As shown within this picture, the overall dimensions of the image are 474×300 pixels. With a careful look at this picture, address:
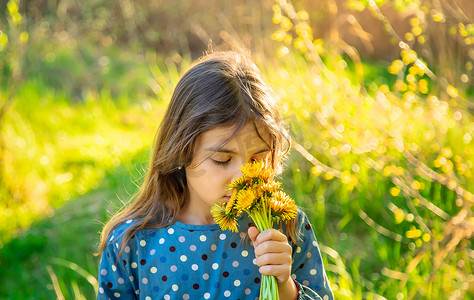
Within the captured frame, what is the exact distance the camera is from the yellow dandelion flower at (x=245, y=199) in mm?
1364

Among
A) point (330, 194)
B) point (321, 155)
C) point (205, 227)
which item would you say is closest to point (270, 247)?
point (205, 227)

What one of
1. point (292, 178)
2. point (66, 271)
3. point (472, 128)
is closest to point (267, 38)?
point (292, 178)

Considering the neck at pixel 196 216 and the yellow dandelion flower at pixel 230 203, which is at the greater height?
the yellow dandelion flower at pixel 230 203

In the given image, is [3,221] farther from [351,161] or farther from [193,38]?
[193,38]

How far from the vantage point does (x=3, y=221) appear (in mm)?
3260

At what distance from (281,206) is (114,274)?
23.6 inches

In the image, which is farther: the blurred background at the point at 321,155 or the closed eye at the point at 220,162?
the blurred background at the point at 321,155

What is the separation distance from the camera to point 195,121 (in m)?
1.64

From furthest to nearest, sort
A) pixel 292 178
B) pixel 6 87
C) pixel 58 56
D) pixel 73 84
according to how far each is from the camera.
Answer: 1. pixel 58 56
2. pixel 73 84
3. pixel 6 87
4. pixel 292 178

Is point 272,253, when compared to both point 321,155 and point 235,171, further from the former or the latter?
point 321,155

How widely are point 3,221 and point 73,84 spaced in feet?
8.83

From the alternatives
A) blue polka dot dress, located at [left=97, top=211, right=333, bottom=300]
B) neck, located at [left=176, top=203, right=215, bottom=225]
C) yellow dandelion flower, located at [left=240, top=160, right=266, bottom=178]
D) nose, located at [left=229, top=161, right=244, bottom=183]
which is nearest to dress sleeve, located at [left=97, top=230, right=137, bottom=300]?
blue polka dot dress, located at [left=97, top=211, right=333, bottom=300]

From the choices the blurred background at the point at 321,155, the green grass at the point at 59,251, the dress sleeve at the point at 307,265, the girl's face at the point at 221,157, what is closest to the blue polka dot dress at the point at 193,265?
the dress sleeve at the point at 307,265

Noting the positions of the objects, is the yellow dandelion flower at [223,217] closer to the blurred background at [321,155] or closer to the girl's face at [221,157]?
the girl's face at [221,157]
